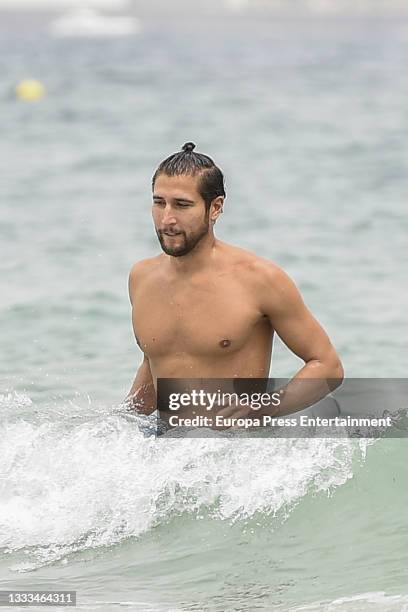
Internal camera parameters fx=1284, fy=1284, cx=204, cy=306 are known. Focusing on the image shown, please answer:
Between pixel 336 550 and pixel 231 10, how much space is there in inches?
1850

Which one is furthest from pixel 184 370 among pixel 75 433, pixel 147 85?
pixel 147 85

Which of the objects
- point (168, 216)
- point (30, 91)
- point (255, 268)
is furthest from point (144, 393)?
point (30, 91)

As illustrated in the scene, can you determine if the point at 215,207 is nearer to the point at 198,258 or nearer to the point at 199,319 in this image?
the point at 198,258

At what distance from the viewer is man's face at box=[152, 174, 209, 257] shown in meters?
4.58

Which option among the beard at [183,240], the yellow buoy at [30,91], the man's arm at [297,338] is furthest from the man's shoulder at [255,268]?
the yellow buoy at [30,91]

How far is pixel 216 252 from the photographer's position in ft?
15.8

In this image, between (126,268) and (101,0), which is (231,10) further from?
(126,268)

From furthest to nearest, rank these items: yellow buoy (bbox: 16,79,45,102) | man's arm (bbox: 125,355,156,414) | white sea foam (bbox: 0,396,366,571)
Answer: yellow buoy (bbox: 16,79,45,102) → man's arm (bbox: 125,355,156,414) → white sea foam (bbox: 0,396,366,571)

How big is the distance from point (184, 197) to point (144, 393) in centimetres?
96

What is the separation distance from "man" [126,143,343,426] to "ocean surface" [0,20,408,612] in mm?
369

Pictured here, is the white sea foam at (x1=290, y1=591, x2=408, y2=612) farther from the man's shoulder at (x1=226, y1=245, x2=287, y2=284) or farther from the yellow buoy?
the yellow buoy

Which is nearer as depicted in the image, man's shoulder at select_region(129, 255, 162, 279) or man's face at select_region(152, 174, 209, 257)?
man's face at select_region(152, 174, 209, 257)

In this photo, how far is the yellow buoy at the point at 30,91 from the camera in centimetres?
2197

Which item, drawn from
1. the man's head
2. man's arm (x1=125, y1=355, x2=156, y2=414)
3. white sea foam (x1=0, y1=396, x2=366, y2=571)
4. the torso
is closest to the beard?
the man's head
